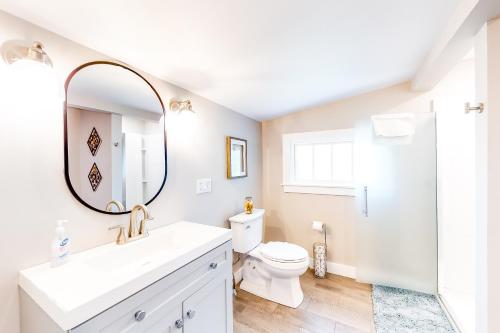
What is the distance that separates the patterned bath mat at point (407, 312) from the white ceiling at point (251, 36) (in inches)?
82.3

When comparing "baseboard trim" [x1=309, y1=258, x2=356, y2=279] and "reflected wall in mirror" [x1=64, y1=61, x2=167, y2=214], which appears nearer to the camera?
"reflected wall in mirror" [x1=64, y1=61, x2=167, y2=214]

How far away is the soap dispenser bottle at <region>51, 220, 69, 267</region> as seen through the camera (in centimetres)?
93

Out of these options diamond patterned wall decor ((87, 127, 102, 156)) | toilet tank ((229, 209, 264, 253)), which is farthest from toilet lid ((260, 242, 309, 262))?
diamond patterned wall decor ((87, 127, 102, 156))

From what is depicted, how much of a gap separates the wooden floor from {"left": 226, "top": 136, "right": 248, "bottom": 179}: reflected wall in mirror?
1.24 metres

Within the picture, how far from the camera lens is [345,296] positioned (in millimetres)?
2074

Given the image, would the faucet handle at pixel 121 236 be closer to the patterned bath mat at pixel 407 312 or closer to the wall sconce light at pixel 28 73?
the wall sconce light at pixel 28 73

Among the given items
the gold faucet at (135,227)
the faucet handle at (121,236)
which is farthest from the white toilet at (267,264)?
the faucet handle at (121,236)

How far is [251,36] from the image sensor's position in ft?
3.90

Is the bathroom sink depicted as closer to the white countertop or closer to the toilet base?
the white countertop

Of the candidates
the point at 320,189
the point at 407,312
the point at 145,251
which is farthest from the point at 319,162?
the point at 145,251

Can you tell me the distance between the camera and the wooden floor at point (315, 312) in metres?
1.68

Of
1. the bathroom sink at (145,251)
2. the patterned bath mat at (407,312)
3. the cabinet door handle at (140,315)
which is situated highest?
the bathroom sink at (145,251)

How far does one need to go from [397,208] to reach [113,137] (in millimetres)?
2548

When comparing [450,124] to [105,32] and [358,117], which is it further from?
[105,32]
